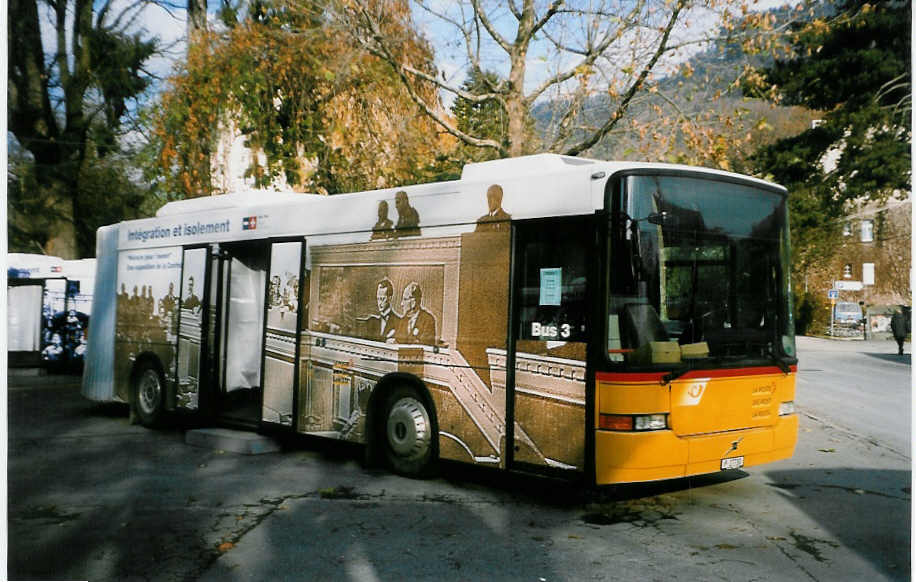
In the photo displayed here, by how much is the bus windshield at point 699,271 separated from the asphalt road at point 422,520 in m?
1.31

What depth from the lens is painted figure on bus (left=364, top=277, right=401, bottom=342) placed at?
332 inches

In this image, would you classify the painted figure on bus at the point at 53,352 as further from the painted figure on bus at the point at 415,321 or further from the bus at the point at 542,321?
the painted figure on bus at the point at 415,321

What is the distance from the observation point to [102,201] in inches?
782

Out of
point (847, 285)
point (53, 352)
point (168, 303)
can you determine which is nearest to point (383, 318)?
point (168, 303)

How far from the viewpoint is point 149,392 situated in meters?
12.0

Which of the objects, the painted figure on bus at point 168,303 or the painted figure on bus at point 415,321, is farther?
the painted figure on bus at point 168,303

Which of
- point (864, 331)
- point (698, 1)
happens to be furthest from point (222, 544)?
point (864, 331)

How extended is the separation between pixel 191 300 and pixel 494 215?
518 cm

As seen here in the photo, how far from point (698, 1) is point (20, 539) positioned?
36.8 feet

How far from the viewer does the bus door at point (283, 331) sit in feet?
31.3

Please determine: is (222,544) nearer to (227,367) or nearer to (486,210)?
(486,210)

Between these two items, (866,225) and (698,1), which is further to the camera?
(866,225)

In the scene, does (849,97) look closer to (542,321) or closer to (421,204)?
(421,204)

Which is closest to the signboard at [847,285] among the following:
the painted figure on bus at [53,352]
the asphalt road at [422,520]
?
the asphalt road at [422,520]
